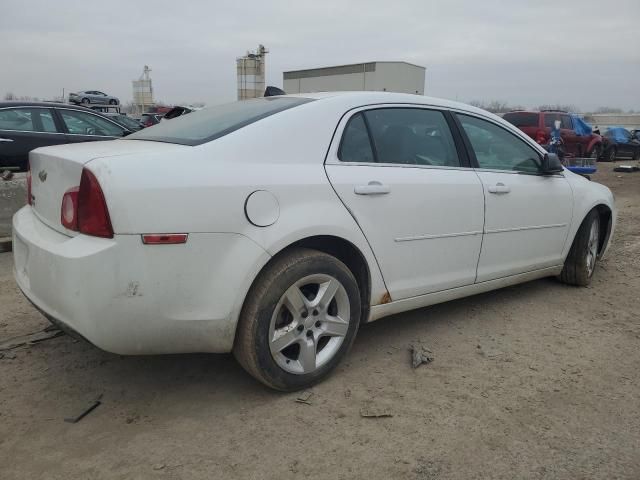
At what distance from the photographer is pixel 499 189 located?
3682mm

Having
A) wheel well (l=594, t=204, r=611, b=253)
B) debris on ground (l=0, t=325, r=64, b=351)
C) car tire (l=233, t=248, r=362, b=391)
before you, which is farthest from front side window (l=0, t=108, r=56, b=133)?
wheel well (l=594, t=204, r=611, b=253)

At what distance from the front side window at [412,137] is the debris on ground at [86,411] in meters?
1.97

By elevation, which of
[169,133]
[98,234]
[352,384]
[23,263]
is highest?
[169,133]

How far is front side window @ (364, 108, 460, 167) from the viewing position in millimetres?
3186

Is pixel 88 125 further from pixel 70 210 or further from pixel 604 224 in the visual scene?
pixel 604 224

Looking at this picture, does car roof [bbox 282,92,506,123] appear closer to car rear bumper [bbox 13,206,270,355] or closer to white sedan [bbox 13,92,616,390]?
white sedan [bbox 13,92,616,390]

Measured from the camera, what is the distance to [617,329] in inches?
149

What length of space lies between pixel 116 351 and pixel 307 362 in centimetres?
94

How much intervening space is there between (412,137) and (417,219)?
549 mm

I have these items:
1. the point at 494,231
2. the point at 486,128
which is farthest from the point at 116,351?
the point at 486,128

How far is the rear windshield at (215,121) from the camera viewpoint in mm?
2740

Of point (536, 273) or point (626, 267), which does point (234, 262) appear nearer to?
point (536, 273)

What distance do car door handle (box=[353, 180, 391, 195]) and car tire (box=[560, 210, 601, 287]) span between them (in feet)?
7.80

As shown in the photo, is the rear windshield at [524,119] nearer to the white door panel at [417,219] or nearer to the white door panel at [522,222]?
the white door panel at [522,222]
